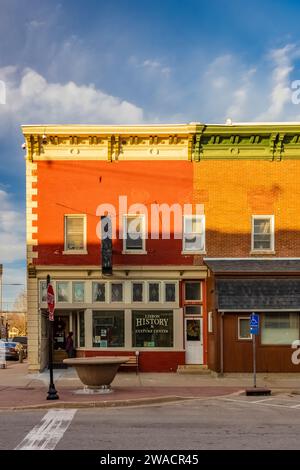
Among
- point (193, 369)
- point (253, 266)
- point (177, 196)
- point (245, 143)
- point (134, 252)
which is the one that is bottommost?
point (193, 369)

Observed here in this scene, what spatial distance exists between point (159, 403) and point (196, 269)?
9071 mm

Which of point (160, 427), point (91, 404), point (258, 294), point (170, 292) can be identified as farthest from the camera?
point (170, 292)

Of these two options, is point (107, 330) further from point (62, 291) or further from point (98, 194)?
point (98, 194)

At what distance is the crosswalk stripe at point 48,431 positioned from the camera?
1058 cm

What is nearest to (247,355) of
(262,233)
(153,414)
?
(262,233)

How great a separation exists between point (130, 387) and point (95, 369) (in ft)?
8.05

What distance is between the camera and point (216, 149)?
26.4m

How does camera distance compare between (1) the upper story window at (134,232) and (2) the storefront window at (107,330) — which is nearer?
(2) the storefront window at (107,330)

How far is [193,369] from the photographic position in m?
25.4

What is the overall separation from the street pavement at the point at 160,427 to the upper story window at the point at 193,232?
9550mm

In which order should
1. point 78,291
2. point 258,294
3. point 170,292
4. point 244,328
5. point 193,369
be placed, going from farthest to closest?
1. point 170,292
2. point 78,291
3. point 193,369
4. point 244,328
5. point 258,294

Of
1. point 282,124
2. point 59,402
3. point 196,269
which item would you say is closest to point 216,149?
point 282,124

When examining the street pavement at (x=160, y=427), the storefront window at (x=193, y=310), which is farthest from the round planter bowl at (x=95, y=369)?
the storefront window at (x=193, y=310)

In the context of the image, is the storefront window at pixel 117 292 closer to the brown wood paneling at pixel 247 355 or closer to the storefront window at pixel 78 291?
the storefront window at pixel 78 291
